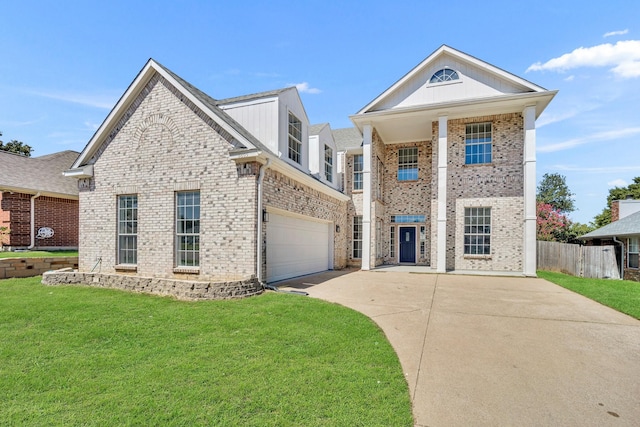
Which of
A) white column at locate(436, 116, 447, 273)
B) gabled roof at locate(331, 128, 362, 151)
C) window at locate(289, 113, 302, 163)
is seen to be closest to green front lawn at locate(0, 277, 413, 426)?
window at locate(289, 113, 302, 163)

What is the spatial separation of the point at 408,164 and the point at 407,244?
429 centimetres

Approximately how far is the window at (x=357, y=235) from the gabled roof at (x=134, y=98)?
25.9 feet

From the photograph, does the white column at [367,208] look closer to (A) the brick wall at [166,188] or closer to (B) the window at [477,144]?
(B) the window at [477,144]

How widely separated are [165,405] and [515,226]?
1435cm

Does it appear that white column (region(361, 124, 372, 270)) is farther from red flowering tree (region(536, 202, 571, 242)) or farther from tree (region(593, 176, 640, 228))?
tree (region(593, 176, 640, 228))

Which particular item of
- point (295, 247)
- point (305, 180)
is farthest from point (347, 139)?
point (295, 247)

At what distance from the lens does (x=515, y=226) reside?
531 inches

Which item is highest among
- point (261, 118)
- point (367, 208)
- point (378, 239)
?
point (261, 118)

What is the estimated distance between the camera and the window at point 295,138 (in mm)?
11789

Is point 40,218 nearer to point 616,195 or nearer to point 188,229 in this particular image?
point 188,229

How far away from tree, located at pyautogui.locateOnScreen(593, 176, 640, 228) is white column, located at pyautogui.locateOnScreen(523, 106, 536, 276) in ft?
98.6

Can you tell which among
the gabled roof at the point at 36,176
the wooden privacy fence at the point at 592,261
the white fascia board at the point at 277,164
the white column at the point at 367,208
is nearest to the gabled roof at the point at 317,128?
the white column at the point at 367,208

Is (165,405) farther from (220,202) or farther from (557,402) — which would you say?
(220,202)

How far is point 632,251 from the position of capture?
16.6 metres
